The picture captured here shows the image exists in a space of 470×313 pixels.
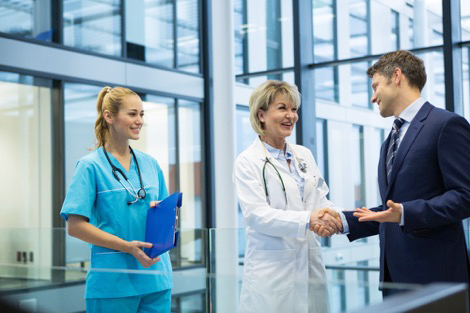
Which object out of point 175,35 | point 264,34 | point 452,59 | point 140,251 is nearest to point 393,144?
point 140,251

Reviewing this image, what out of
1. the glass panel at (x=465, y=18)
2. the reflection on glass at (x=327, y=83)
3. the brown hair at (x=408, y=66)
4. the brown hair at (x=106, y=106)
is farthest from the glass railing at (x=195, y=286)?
the reflection on glass at (x=327, y=83)

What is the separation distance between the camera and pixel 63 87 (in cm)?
815

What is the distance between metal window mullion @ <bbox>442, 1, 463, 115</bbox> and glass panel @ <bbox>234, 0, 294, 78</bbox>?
264 cm

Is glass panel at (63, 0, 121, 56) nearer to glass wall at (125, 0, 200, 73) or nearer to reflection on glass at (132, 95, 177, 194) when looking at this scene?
glass wall at (125, 0, 200, 73)

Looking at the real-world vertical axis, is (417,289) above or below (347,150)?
below

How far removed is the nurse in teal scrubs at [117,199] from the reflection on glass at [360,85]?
7.33 m

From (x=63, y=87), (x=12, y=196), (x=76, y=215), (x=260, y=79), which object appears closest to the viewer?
(x=76, y=215)

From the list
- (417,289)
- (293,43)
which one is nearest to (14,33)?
(293,43)

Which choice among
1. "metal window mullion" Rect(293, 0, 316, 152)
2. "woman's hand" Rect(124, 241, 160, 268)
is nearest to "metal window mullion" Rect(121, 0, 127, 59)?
"metal window mullion" Rect(293, 0, 316, 152)

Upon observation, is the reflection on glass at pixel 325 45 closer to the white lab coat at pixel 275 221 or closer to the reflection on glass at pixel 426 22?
the reflection on glass at pixel 426 22

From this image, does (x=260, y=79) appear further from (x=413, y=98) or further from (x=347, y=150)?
(x=413, y=98)

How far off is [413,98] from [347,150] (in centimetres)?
731

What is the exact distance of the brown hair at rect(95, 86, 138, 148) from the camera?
2826 millimetres

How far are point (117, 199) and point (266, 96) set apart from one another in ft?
2.81
